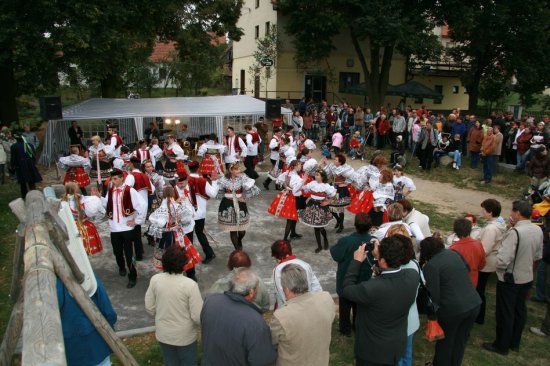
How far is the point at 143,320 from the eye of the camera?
6000mm

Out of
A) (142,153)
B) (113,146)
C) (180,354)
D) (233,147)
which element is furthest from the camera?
(233,147)

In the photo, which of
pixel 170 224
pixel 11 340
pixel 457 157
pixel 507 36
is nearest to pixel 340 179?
pixel 170 224

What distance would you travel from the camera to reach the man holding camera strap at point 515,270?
16.5 feet

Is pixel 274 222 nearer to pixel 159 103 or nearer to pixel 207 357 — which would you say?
pixel 207 357

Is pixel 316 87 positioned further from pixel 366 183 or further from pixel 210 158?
pixel 366 183

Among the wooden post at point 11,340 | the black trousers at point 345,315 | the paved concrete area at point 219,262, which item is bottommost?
the paved concrete area at point 219,262

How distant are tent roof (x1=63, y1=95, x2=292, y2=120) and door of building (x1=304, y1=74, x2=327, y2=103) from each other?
10584 mm

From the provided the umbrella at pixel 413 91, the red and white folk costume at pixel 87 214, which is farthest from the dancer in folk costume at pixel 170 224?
the umbrella at pixel 413 91

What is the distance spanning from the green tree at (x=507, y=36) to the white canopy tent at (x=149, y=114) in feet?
30.9

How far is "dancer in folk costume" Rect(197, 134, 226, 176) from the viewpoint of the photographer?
11.5m

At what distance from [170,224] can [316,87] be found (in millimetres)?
25499

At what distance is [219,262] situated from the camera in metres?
7.85

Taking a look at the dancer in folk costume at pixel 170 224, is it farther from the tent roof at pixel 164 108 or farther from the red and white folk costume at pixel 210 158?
the tent roof at pixel 164 108

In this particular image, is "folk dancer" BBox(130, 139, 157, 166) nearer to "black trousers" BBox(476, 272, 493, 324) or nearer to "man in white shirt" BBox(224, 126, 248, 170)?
"man in white shirt" BBox(224, 126, 248, 170)
